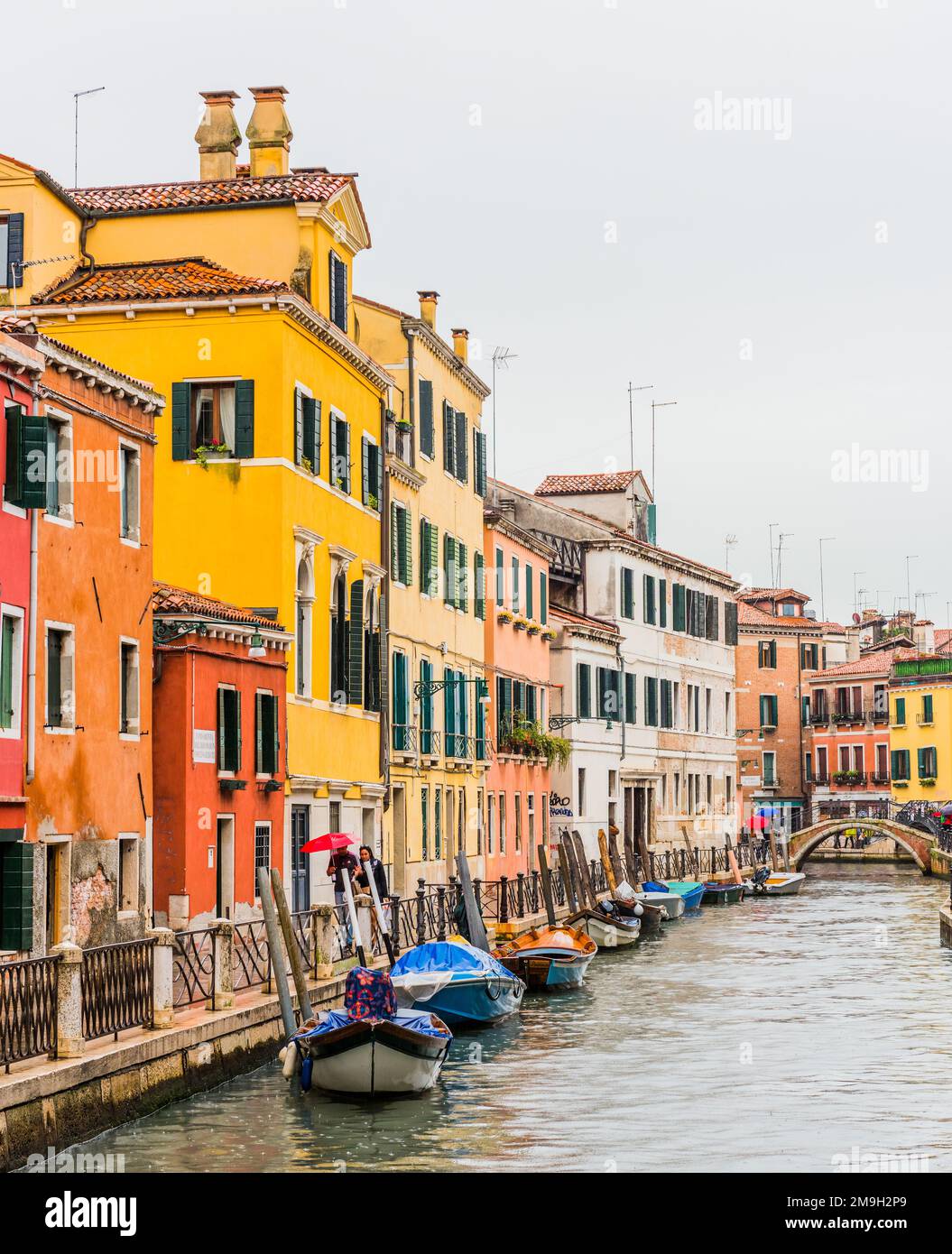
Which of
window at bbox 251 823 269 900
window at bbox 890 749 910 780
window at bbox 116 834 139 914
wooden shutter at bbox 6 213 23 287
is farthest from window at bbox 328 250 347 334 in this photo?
window at bbox 890 749 910 780

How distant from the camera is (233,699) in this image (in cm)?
2589

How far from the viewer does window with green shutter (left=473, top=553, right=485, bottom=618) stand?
42.8m

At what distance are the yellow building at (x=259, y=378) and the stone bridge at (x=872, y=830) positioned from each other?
Answer: 41332mm

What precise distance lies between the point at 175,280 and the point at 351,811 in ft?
29.1

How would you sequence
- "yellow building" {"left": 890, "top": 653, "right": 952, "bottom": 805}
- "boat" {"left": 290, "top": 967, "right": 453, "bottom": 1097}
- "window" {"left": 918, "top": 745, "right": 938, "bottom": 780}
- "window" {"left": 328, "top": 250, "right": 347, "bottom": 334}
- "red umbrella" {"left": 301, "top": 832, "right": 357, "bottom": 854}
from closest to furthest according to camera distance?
1. "boat" {"left": 290, "top": 967, "right": 453, "bottom": 1097}
2. "red umbrella" {"left": 301, "top": 832, "right": 357, "bottom": 854}
3. "window" {"left": 328, "top": 250, "right": 347, "bottom": 334}
4. "yellow building" {"left": 890, "top": 653, "right": 952, "bottom": 805}
5. "window" {"left": 918, "top": 745, "right": 938, "bottom": 780}

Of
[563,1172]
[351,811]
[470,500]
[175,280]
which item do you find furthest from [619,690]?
[563,1172]

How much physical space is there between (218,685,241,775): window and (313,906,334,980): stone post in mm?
2225

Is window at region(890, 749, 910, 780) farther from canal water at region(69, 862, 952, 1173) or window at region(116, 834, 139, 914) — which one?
window at region(116, 834, 139, 914)

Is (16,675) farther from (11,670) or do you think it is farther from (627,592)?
(627,592)

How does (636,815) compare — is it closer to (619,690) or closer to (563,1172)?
(619,690)

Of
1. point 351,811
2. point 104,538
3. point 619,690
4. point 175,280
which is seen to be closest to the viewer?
point 104,538

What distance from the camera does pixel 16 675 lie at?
1995cm

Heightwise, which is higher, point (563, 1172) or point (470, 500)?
point (470, 500)

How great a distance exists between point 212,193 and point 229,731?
947 centimetres
